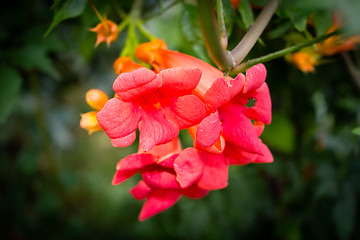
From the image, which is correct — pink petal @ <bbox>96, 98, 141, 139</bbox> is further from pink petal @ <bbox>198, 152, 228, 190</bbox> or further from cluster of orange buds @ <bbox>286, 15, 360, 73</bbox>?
cluster of orange buds @ <bbox>286, 15, 360, 73</bbox>

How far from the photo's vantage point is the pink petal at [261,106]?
0.80 metres

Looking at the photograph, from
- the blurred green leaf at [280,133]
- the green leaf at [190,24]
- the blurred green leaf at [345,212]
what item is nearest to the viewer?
the green leaf at [190,24]

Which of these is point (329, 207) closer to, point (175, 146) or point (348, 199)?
point (348, 199)

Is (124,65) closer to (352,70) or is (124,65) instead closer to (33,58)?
(33,58)

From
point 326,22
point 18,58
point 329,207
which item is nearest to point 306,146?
point 329,207

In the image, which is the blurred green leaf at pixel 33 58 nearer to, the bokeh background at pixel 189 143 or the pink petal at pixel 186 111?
the bokeh background at pixel 189 143

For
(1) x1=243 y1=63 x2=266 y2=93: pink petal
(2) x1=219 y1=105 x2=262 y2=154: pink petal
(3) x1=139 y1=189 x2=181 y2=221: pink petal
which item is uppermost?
(1) x1=243 y1=63 x2=266 y2=93: pink petal

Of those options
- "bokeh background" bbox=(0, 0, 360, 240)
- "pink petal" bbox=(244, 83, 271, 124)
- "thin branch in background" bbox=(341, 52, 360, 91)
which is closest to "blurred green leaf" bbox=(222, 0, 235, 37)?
"bokeh background" bbox=(0, 0, 360, 240)

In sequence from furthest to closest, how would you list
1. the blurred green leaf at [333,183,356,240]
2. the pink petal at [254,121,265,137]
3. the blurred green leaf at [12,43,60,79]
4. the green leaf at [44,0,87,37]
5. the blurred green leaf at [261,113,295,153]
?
1. the blurred green leaf at [261,113,295,153]
2. the blurred green leaf at [333,183,356,240]
3. the blurred green leaf at [12,43,60,79]
4. the green leaf at [44,0,87,37]
5. the pink petal at [254,121,265,137]

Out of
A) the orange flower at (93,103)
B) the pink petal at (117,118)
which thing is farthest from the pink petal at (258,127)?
the orange flower at (93,103)

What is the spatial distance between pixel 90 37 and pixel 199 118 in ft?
2.71

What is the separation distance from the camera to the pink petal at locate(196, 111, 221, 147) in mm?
695

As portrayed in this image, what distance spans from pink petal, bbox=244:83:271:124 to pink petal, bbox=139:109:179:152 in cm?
21

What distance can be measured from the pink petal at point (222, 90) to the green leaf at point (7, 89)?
1000 millimetres
